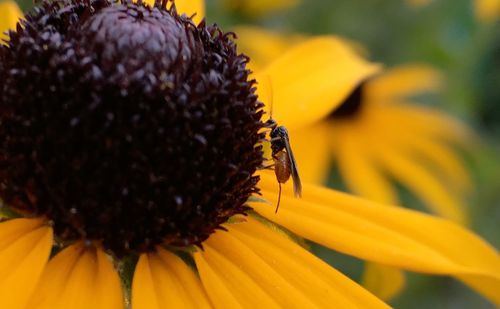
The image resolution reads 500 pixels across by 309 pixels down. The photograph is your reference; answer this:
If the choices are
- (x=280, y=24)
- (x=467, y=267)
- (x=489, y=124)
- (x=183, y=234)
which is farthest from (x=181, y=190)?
(x=489, y=124)

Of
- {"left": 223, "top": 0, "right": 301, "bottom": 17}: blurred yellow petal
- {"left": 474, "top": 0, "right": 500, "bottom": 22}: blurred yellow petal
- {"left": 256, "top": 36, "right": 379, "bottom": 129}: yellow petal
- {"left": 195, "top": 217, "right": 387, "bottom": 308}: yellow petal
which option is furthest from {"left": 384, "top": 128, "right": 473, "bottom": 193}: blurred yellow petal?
{"left": 195, "top": 217, "right": 387, "bottom": 308}: yellow petal

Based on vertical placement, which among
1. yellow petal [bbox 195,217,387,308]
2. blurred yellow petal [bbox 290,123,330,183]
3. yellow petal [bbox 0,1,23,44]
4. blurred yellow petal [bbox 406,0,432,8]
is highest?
blurred yellow petal [bbox 406,0,432,8]

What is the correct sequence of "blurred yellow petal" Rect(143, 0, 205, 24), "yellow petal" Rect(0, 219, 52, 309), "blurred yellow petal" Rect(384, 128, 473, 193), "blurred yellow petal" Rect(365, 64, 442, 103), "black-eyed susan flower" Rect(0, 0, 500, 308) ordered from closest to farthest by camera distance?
1. "yellow petal" Rect(0, 219, 52, 309)
2. "black-eyed susan flower" Rect(0, 0, 500, 308)
3. "blurred yellow petal" Rect(143, 0, 205, 24)
4. "blurred yellow petal" Rect(384, 128, 473, 193)
5. "blurred yellow petal" Rect(365, 64, 442, 103)

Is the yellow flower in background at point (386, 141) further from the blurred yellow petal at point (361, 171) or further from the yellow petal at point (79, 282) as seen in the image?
the yellow petal at point (79, 282)

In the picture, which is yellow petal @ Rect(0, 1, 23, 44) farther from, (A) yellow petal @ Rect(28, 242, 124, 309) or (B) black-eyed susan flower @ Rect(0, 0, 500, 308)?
(A) yellow petal @ Rect(28, 242, 124, 309)

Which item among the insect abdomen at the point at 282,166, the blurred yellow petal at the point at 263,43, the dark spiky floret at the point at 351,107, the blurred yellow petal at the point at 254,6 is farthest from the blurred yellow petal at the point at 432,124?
the insect abdomen at the point at 282,166

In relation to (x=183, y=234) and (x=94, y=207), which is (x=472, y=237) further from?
(x=94, y=207)
